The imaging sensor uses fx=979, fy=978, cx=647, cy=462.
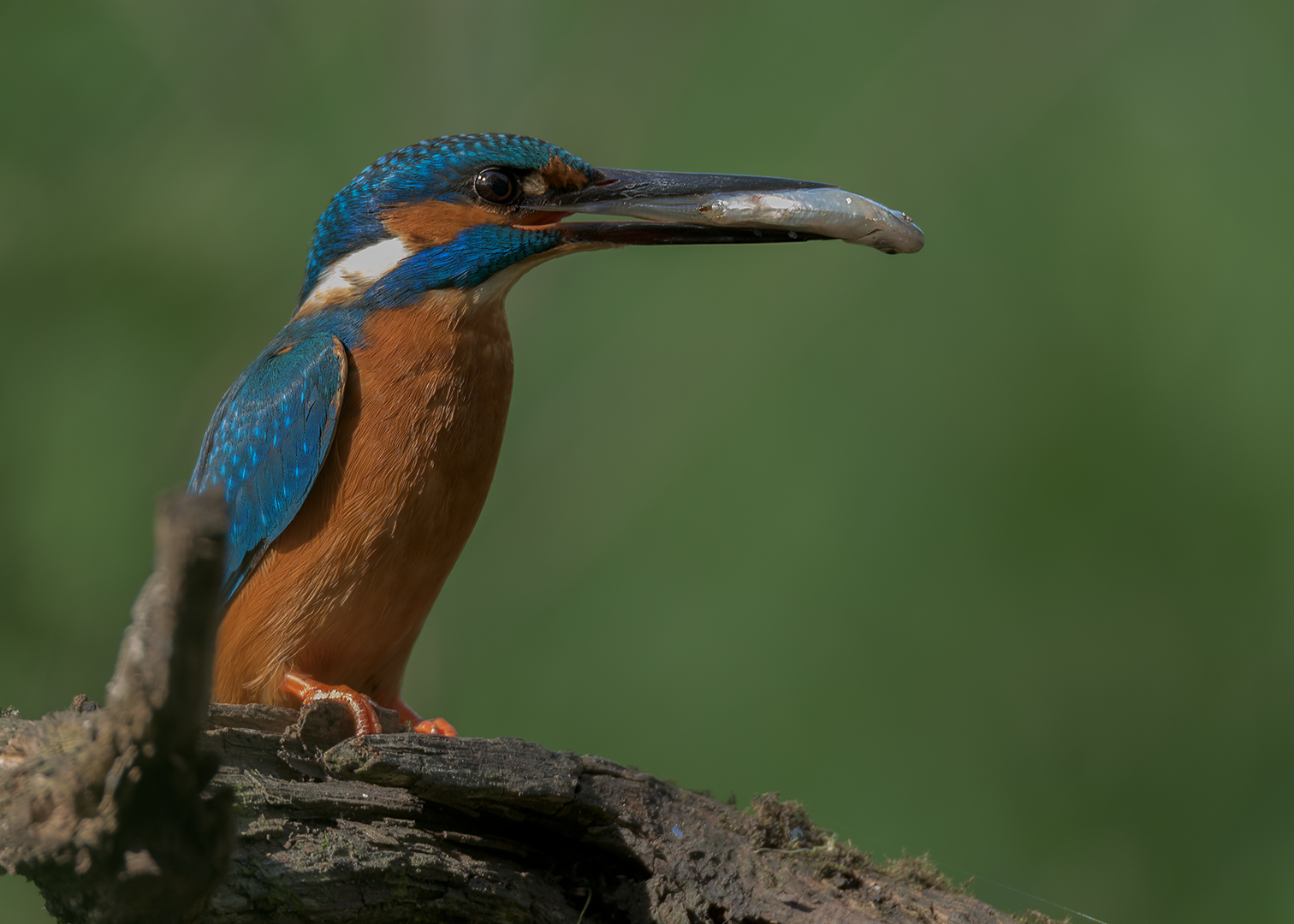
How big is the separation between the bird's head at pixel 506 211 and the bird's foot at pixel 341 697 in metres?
0.82

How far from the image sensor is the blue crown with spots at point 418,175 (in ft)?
7.00

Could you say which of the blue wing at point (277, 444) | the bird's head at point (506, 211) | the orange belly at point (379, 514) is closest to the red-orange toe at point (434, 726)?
the orange belly at point (379, 514)

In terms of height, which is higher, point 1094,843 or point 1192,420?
point 1192,420

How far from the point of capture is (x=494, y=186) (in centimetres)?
213

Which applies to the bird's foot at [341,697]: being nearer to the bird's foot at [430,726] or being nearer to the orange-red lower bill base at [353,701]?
the orange-red lower bill base at [353,701]

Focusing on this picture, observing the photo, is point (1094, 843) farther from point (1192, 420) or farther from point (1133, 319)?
point (1133, 319)

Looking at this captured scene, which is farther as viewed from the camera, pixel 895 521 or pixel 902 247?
pixel 895 521

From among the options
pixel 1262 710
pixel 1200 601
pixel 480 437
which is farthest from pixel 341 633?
pixel 1262 710

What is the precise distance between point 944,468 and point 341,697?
2.59m

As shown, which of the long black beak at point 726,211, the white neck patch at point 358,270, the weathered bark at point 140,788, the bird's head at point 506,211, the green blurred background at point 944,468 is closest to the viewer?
the weathered bark at point 140,788

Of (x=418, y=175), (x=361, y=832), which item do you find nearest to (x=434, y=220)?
(x=418, y=175)

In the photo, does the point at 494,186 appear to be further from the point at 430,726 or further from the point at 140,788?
the point at 140,788

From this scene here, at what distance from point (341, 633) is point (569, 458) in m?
2.13

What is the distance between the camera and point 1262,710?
3.57 m
